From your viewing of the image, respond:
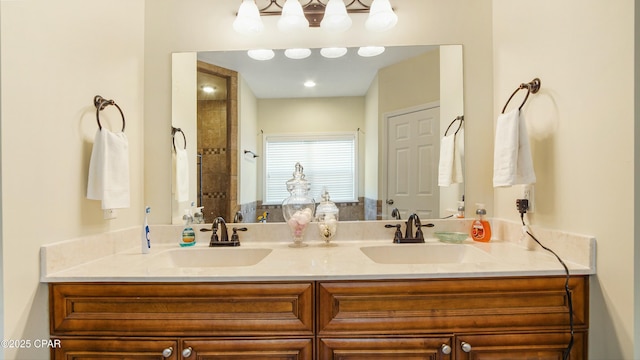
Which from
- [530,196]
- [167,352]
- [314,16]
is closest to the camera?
[167,352]

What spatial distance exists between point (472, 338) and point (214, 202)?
4.32ft

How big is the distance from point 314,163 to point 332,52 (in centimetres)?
62

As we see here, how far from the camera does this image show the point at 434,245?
4.65ft

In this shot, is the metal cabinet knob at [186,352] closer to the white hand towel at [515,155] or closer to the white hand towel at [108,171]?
the white hand towel at [108,171]

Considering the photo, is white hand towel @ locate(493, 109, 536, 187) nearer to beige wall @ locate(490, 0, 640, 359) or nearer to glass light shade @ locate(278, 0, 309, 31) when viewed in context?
beige wall @ locate(490, 0, 640, 359)

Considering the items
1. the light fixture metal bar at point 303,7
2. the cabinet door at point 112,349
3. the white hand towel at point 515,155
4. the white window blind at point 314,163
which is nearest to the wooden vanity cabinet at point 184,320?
the cabinet door at point 112,349

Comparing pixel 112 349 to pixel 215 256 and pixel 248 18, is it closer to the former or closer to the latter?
pixel 215 256

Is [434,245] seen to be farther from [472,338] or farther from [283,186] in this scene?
[283,186]

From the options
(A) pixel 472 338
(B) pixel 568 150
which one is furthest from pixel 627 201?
(A) pixel 472 338

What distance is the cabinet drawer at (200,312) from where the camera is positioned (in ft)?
3.14

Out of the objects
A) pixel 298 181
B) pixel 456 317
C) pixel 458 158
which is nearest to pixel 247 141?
pixel 298 181

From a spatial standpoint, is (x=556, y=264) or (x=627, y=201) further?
(x=556, y=264)

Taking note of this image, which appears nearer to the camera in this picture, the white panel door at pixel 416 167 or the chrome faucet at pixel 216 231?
the chrome faucet at pixel 216 231

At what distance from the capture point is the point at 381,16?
148 cm
